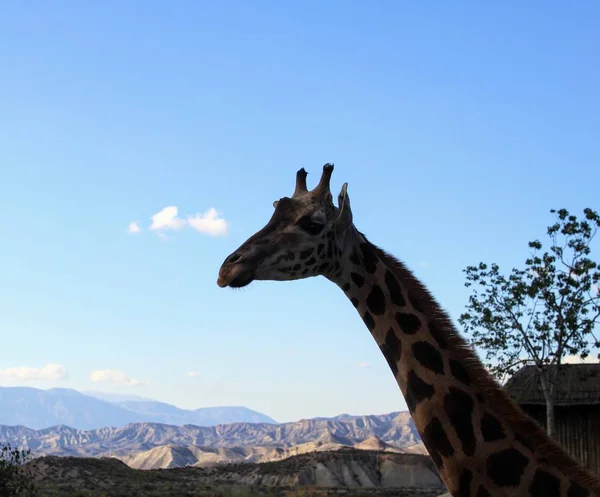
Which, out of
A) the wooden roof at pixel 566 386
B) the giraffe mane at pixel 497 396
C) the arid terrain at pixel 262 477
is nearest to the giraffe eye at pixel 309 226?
the giraffe mane at pixel 497 396

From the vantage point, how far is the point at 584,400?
30375mm

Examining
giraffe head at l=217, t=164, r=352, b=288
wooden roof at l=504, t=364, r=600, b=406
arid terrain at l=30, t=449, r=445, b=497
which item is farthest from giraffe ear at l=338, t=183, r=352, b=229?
arid terrain at l=30, t=449, r=445, b=497

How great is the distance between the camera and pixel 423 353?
5496mm

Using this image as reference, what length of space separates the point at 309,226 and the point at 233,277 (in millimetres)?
789

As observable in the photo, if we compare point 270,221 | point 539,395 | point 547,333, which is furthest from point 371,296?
point 539,395

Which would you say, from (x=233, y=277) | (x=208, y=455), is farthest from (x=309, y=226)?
(x=208, y=455)

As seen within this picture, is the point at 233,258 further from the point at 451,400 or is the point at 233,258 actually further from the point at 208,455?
the point at 208,455

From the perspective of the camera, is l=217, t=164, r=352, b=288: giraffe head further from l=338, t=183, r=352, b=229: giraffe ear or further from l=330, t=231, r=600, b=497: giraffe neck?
l=330, t=231, r=600, b=497: giraffe neck

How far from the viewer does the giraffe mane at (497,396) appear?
5016 millimetres

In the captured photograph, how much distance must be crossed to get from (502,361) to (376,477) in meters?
31.0

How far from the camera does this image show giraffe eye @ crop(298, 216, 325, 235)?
5570 millimetres

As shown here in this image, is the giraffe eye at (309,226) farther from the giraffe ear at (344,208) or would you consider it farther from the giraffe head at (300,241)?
the giraffe ear at (344,208)

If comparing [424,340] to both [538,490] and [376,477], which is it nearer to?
[538,490]

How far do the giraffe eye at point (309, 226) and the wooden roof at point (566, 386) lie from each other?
26.9m
